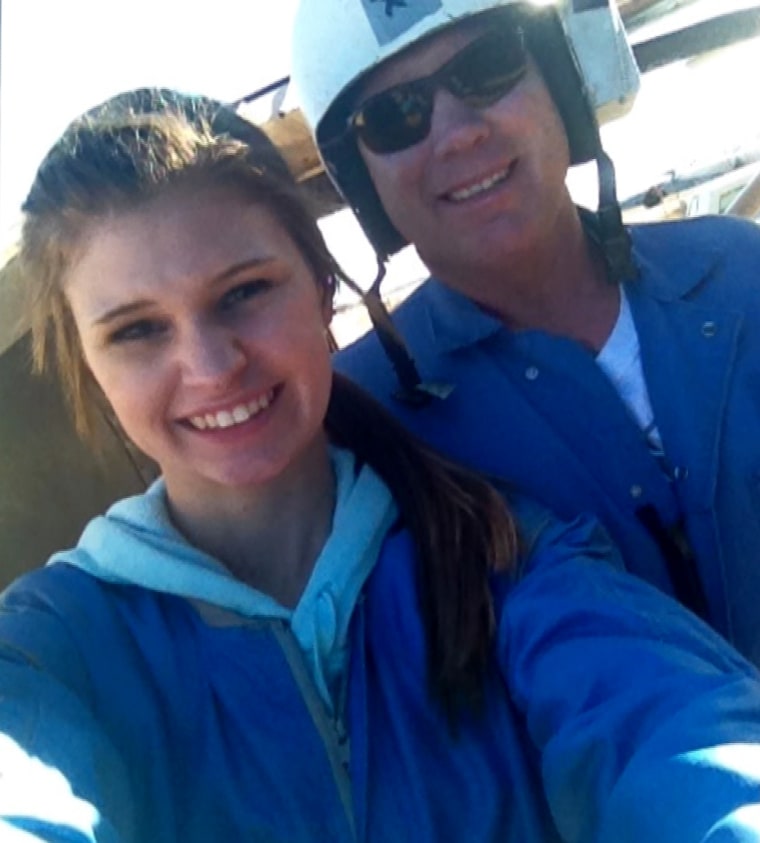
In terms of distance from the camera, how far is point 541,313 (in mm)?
1790

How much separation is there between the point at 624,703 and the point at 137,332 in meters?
0.65

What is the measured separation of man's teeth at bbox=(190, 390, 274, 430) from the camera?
1.26 m

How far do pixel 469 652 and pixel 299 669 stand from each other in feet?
0.60

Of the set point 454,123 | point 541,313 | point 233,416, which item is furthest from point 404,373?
point 233,416

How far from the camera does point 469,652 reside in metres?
1.19

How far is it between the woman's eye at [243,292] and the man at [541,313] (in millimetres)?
441

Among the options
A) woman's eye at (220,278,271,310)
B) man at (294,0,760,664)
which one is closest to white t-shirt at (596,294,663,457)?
man at (294,0,760,664)

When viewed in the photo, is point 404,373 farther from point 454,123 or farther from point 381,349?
point 454,123

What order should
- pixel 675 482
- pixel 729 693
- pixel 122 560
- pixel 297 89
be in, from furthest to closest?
pixel 297 89 → pixel 675 482 → pixel 122 560 → pixel 729 693

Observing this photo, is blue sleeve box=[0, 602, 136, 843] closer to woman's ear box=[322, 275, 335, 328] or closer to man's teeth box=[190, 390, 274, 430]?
man's teeth box=[190, 390, 274, 430]

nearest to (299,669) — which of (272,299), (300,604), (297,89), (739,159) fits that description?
(300,604)

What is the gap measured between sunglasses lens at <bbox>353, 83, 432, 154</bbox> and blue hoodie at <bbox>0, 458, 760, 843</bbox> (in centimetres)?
67

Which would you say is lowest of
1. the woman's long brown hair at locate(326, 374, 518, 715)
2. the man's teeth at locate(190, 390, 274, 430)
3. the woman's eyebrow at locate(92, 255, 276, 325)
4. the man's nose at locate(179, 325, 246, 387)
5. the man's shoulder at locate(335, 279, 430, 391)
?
the woman's long brown hair at locate(326, 374, 518, 715)

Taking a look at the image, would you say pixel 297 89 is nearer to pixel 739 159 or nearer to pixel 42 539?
pixel 42 539
